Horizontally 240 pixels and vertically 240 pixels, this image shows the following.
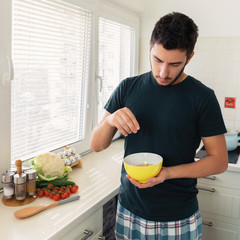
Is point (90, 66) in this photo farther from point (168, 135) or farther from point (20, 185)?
point (168, 135)

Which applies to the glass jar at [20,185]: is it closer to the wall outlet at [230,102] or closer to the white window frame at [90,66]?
the white window frame at [90,66]

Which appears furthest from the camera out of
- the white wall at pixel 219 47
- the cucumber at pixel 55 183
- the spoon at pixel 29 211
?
the white wall at pixel 219 47

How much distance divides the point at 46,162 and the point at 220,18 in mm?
1748

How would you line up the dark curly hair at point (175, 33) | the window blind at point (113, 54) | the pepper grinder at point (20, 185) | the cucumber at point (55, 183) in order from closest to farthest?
the dark curly hair at point (175, 33) < the pepper grinder at point (20, 185) < the cucumber at point (55, 183) < the window blind at point (113, 54)

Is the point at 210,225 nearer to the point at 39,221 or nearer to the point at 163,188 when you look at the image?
the point at 163,188

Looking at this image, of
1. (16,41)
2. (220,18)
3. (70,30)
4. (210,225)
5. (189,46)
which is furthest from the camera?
(220,18)

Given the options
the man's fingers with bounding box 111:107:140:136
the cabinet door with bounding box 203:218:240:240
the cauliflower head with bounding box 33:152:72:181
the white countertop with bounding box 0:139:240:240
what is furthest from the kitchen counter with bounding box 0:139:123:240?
the cabinet door with bounding box 203:218:240:240

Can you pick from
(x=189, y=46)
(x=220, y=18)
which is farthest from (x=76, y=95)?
(x=220, y=18)

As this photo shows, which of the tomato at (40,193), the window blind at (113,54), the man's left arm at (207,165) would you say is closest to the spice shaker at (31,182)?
the tomato at (40,193)

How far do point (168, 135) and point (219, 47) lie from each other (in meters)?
1.56

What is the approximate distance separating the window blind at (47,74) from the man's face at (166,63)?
0.75 metres

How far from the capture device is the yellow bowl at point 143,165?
43.8 inches

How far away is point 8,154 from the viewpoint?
1.54 m

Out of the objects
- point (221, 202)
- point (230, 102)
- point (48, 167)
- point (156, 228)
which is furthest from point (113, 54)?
point (156, 228)
